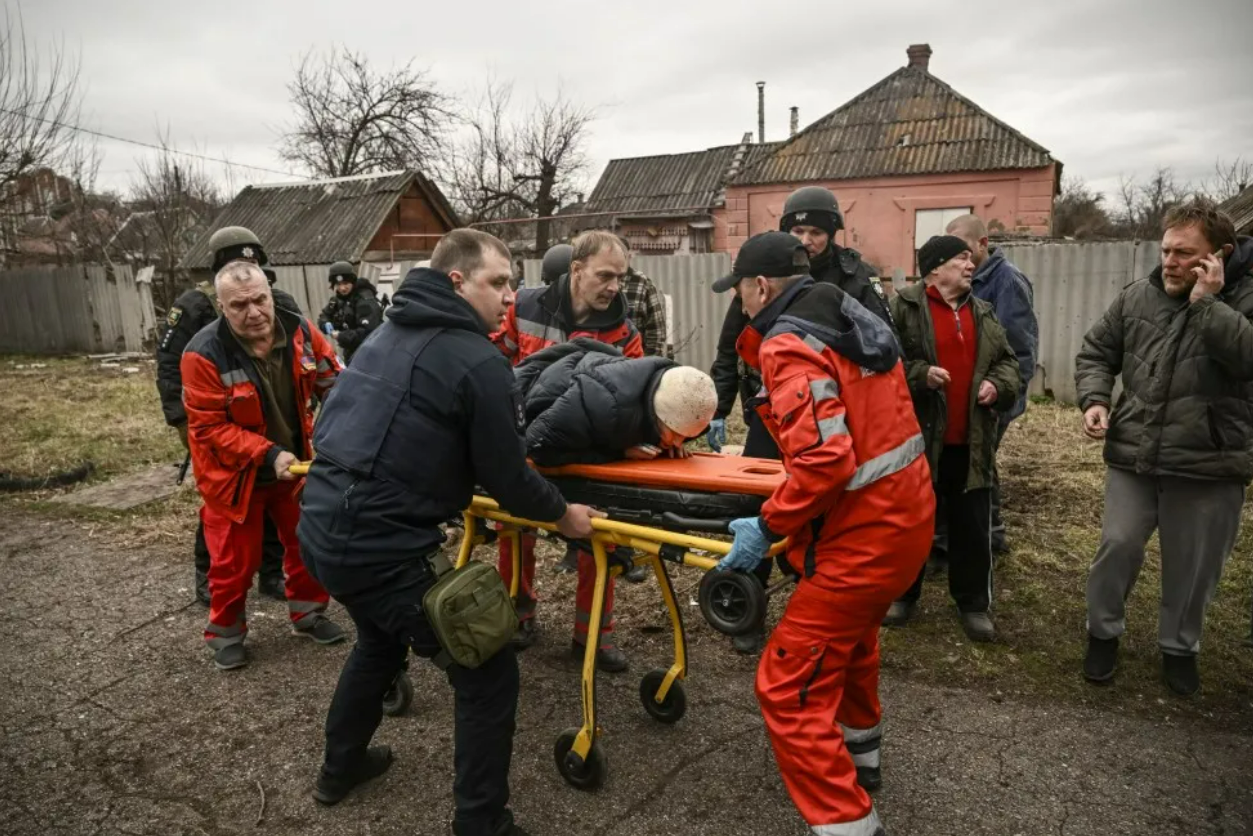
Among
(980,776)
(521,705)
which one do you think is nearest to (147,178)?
(521,705)

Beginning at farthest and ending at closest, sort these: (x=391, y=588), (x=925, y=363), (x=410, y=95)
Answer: (x=410, y=95) < (x=925, y=363) < (x=391, y=588)

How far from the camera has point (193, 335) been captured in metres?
4.27

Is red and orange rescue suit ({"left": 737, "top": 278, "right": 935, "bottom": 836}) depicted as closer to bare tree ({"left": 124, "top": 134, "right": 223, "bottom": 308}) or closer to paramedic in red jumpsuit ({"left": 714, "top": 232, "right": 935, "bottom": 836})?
paramedic in red jumpsuit ({"left": 714, "top": 232, "right": 935, "bottom": 836})

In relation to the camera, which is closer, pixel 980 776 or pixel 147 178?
pixel 980 776

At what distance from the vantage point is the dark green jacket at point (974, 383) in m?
3.76

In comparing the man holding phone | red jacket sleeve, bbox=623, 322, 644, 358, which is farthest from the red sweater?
red jacket sleeve, bbox=623, 322, 644, 358

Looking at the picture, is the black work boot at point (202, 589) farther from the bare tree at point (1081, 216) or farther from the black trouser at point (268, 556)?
the bare tree at point (1081, 216)

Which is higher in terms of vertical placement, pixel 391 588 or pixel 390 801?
pixel 391 588

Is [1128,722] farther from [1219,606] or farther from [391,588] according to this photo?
[391,588]

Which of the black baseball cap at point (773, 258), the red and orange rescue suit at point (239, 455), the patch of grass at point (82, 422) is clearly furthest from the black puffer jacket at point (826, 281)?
the patch of grass at point (82, 422)

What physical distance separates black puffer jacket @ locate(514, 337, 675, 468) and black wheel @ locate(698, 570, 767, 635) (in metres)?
0.63

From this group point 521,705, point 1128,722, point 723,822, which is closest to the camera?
point 723,822

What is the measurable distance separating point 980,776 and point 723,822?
3.08 feet

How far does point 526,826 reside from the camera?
2662mm
